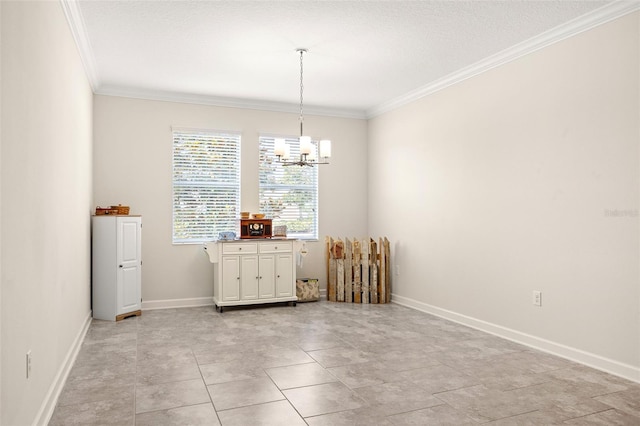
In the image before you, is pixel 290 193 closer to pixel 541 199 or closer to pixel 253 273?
pixel 253 273

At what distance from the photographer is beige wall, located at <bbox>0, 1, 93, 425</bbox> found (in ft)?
6.26

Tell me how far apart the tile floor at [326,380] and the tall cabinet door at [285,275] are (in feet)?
3.36

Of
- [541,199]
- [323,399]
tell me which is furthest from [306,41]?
[323,399]

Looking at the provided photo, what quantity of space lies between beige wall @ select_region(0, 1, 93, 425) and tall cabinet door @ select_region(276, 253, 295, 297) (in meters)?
2.42

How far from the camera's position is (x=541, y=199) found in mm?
3928

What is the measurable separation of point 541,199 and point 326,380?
239cm

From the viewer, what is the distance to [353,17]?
139 inches

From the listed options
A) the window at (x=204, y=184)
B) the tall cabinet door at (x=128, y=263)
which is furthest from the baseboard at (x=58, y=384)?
the window at (x=204, y=184)

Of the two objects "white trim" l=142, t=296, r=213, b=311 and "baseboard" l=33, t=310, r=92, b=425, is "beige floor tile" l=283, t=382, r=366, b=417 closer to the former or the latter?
"baseboard" l=33, t=310, r=92, b=425

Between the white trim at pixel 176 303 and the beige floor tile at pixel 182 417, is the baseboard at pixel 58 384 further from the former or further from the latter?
the white trim at pixel 176 303

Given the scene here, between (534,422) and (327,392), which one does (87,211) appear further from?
(534,422)

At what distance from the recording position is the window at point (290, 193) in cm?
627

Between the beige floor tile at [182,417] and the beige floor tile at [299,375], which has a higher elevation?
the beige floor tile at [182,417]

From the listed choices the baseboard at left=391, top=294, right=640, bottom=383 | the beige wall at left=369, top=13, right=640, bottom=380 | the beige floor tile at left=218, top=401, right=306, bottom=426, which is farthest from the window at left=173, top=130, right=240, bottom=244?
the beige floor tile at left=218, top=401, right=306, bottom=426
